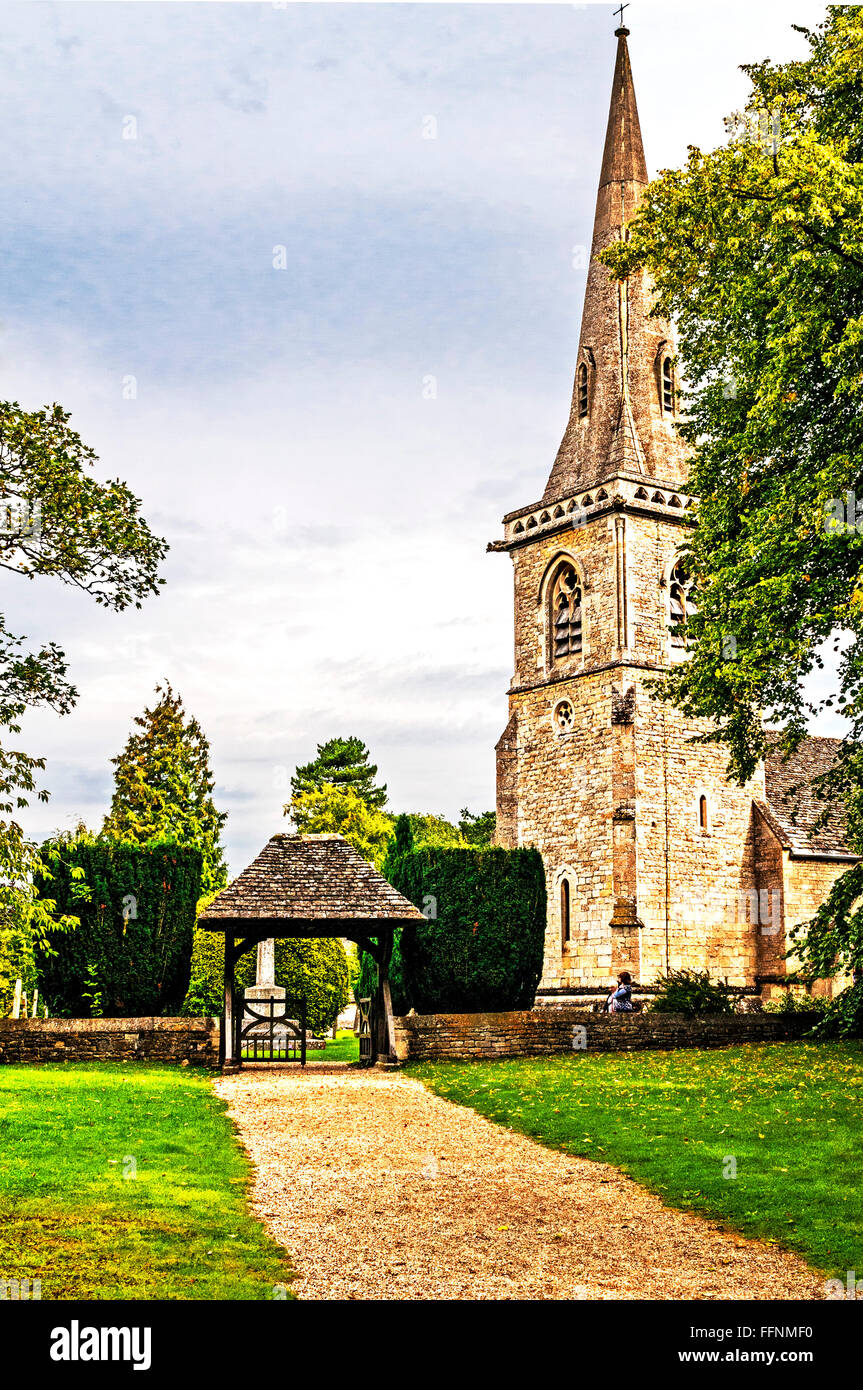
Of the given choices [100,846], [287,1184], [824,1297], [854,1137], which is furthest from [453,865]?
[824,1297]

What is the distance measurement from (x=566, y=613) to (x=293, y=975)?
1337 centimetres

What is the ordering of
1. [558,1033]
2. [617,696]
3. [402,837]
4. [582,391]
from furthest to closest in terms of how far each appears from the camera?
[582,391]
[617,696]
[402,837]
[558,1033]

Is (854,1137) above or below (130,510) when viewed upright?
below

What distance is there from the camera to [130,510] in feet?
36.2

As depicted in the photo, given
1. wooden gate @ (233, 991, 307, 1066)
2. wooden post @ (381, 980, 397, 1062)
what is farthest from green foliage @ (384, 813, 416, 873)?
wooden post @ (381, 980, 397, 1062)

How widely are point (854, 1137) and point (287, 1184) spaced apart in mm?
5606

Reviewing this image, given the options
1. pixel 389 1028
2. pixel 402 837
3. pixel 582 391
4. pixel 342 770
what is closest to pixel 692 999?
pixel 402 837

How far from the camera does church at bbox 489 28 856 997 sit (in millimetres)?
32938

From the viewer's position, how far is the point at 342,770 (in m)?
71.9

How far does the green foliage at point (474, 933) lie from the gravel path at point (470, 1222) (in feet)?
29.9

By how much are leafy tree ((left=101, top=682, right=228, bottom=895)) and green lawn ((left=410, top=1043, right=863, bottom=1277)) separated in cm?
2340

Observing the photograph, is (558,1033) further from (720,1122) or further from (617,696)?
(617,696)

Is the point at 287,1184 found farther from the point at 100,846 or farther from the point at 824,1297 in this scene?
the point at 100,846

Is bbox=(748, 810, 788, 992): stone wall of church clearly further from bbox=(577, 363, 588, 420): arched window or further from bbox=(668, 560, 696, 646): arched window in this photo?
bbox=(577, 363, 588, 420): arched window
